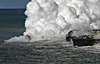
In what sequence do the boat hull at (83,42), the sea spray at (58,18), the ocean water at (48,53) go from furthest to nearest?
the sea spray at (58,18)
the boat hull at (83,42)
the ocean water at (48,53)

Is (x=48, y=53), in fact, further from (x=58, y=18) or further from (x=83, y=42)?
(x=58, y=18)

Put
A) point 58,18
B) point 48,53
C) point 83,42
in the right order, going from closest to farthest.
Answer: point 48,53
point 83,42
point 58,18

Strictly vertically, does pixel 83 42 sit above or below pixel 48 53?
above

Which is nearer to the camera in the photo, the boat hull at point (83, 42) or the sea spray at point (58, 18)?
the boat hull at point (83, 42)

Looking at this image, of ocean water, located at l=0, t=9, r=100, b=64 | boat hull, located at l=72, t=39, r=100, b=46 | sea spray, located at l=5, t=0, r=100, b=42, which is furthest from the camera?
sea spray, located at l=5, t=0, r=100, b=42

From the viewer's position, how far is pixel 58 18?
473ft

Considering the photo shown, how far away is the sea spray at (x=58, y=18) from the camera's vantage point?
451 feet

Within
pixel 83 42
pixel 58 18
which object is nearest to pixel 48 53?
pixel 83 42

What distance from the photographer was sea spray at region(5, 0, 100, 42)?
13750 cm

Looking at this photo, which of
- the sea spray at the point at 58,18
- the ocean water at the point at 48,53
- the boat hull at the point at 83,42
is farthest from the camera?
the sea spray at the point at 58,18

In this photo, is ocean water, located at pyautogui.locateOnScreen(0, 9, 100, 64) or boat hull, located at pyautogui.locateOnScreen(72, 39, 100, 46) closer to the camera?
ocean water, located at pyautogui.locateOnScreen(0, 9, 100, 64)

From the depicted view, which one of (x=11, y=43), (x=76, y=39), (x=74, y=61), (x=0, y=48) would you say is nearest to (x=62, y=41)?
(x=76, y=39)

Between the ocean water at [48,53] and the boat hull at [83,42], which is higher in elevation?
the boat hull at [83,42]

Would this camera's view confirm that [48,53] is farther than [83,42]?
No
